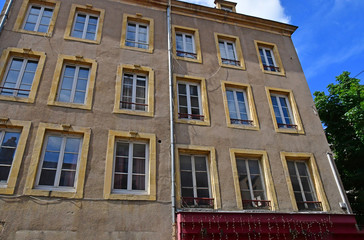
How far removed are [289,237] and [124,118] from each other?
605 centimetres

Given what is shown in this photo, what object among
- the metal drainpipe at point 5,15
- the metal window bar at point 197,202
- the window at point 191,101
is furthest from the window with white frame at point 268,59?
the metal drainpipe at point 5,15

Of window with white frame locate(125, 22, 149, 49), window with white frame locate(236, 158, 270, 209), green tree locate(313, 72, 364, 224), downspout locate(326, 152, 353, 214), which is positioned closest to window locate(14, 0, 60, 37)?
window with white frame locate(125, 22, 149, 49)

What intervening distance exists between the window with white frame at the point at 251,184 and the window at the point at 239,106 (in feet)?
4.35

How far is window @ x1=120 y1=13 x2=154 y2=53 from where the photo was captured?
10555mm

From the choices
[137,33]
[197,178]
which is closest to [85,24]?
[137,33]

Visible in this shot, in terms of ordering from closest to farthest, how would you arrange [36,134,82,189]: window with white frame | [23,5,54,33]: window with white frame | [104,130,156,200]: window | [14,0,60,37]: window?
[36,134,82,189]: window with white frame, [104,130,156,200]: window, [14,0,60,37]: window, [23,5,54,33]: window with white frame

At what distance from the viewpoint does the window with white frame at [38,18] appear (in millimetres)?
9859

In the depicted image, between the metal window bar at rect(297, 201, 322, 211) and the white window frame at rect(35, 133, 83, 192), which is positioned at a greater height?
the white window frame at rect(35, 133, 83, 192)

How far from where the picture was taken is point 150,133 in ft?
28.0

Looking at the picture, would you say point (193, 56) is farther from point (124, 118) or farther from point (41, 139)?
point (41, 139)

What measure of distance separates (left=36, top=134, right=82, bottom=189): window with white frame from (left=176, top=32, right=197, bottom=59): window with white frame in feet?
17.9

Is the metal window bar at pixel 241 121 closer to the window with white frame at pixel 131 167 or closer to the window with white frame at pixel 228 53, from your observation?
the window with white frame at pixel 228 53

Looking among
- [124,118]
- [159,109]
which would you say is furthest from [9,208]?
[159,109]

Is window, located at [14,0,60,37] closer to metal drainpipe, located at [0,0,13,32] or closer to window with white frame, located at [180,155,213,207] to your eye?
metal drainpipe, located at [0,0,13,32]
